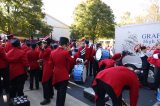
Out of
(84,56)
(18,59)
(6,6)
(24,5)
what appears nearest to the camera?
(18,59)

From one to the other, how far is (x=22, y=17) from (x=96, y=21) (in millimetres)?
13978

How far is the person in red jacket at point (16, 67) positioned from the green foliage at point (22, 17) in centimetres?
2277

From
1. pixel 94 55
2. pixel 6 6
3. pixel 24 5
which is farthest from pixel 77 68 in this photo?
pixel 24 5

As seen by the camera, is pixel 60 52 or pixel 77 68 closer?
pixel 60 52

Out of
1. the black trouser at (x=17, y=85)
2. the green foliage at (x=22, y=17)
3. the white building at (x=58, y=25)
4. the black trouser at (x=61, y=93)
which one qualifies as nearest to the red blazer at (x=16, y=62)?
the black trouser at (x=17, y=85)

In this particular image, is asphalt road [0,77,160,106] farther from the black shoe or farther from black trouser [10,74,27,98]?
black trouser [10,74,27,98]

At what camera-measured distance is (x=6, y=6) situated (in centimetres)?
3108

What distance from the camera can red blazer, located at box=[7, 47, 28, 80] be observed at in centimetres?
673

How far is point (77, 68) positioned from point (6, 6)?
78.9 feet

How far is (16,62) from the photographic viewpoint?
22.5 feet

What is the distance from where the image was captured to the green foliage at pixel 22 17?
1176 inches

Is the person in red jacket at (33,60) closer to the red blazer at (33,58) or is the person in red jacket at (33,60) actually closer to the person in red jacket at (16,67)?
the red blazer at (33,58)

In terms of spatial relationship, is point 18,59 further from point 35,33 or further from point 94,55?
point 35,33

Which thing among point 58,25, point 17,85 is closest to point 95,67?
point 17,85
